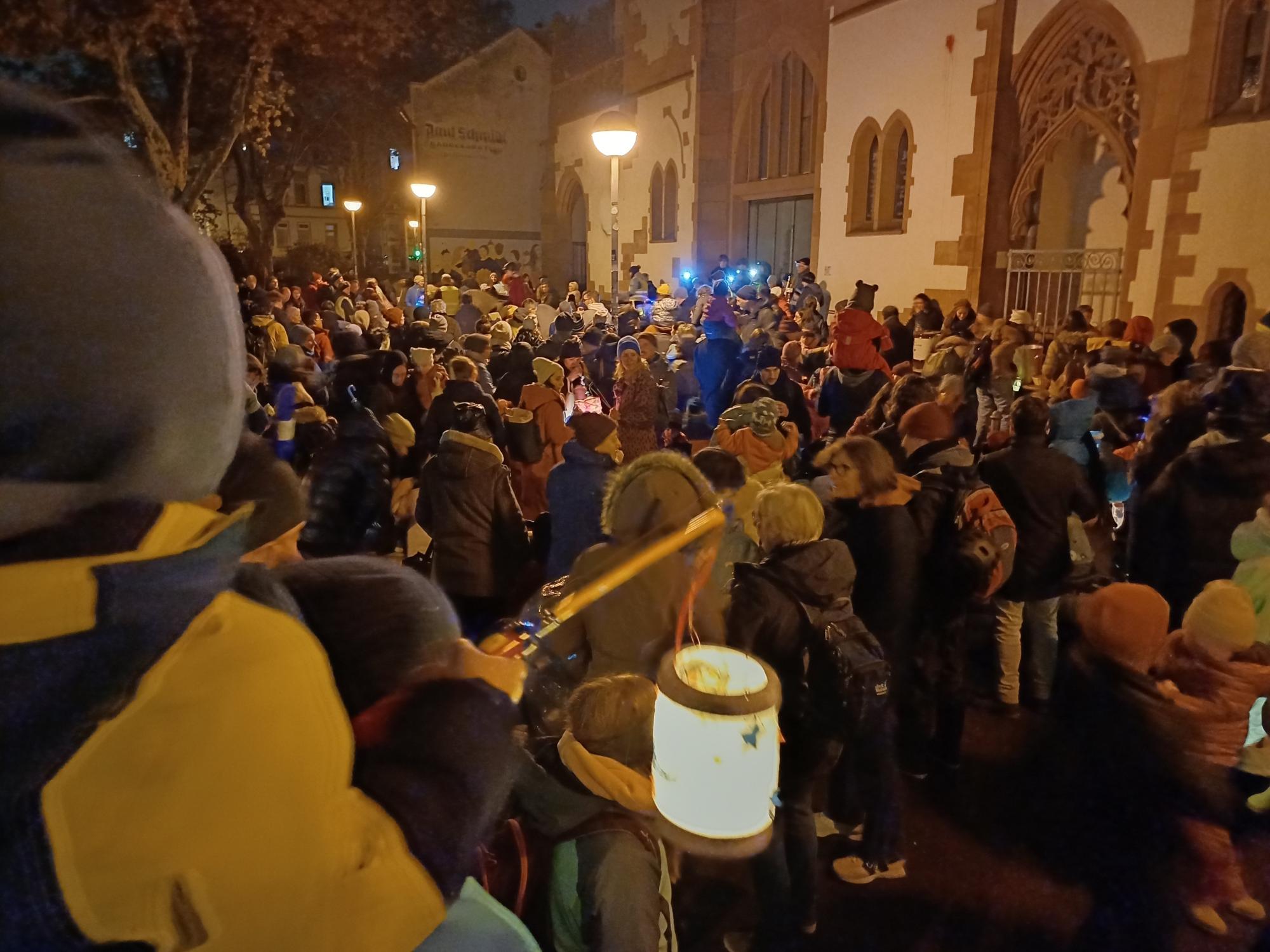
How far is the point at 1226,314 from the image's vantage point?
30.6 feet

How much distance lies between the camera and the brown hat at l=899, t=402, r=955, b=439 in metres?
4.54

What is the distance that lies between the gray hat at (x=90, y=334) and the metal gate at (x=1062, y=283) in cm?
1153

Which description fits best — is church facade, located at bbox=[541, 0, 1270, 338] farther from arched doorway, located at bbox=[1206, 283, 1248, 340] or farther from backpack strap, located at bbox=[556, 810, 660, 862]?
backpack strap, located at bbox=[556, 810, 660, 862]

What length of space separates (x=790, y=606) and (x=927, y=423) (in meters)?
1.80

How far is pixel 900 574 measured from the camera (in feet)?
12.5

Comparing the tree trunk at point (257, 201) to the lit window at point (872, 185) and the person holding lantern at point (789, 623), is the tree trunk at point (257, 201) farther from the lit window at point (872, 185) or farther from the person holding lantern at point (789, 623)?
the person holding lantern at point (789, 623)

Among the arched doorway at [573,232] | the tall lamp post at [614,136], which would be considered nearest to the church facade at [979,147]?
the tall lamp post at [614,136]

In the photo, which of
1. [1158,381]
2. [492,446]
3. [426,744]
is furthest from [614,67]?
[426,744]

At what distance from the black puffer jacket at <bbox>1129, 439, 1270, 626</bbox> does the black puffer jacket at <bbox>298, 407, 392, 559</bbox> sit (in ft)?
12.4

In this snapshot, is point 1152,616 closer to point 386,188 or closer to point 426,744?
point 426,744

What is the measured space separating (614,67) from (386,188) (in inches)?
582

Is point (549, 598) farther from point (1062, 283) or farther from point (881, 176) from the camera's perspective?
point (881, 176)

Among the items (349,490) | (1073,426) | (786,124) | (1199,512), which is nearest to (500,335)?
(349,490)

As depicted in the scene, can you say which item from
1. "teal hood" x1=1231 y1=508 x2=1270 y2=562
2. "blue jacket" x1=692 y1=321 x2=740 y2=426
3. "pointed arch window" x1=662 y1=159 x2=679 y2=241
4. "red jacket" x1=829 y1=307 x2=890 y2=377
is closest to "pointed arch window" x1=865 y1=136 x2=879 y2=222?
"pointed arch window" x1=662 y1=159 x2=679 y2=241
